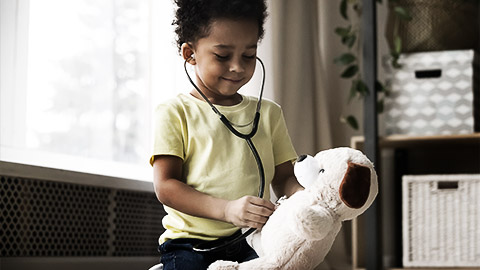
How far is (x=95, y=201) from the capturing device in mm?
1600

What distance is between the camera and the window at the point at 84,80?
1.46m

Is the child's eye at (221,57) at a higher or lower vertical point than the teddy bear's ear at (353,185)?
higher

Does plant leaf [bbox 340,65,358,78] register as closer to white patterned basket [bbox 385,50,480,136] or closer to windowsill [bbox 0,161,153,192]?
white patterned basket [bbox 385,50,480,136]

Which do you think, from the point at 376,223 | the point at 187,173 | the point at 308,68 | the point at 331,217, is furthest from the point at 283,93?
the point at 331,217

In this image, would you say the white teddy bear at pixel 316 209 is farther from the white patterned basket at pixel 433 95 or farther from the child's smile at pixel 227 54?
the white patterned basket at pixel 433 95

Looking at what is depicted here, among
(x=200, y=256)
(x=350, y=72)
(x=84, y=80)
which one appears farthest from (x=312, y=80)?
(x=200, y=256)

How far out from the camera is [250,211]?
0.82 meters

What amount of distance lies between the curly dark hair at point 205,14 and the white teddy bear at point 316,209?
0.75 ft

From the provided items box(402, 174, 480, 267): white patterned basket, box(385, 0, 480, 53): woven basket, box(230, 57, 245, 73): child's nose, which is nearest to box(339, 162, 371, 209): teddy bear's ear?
box(230, 57, 245, 73): child's nose

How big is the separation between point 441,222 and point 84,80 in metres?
1.12

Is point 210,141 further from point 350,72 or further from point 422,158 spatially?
point 422,158

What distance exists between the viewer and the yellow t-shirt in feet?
2.97

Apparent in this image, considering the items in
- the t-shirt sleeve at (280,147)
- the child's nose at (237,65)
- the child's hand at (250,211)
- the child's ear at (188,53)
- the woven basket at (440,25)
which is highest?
the woven basket at (440,25)

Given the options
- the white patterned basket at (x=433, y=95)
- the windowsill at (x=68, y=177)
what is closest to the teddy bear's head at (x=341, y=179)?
the windowsill at (x=68, y=177)
